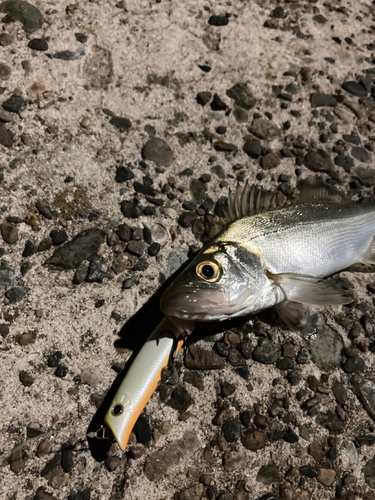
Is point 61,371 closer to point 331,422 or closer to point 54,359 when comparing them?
point 54,359

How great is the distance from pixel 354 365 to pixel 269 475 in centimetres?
95

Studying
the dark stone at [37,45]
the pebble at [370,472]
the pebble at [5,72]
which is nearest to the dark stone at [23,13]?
the dark stone at [37,45]

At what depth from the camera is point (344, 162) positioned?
10.8 ft

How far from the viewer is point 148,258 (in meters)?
2.74

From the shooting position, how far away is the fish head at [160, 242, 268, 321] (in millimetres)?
2039

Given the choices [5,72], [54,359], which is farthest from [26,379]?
[5,72]

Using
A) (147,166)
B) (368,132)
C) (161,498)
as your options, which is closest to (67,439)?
(161,498)

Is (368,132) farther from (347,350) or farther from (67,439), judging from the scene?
(67,439)

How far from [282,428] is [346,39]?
12.7ft

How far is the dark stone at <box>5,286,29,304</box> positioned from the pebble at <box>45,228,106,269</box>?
0.78 feet

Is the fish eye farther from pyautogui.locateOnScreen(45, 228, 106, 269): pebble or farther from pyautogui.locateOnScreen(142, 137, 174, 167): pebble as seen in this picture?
pyautogui.locateOnScreen(142, 137, 174, 167): pebble

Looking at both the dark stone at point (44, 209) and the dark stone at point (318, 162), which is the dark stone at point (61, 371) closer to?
the dark stone at point (44, 209)

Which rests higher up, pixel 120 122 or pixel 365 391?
pixel 120 122

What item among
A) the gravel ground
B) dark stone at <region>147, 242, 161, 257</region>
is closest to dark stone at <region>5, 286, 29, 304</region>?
the gravel ground
